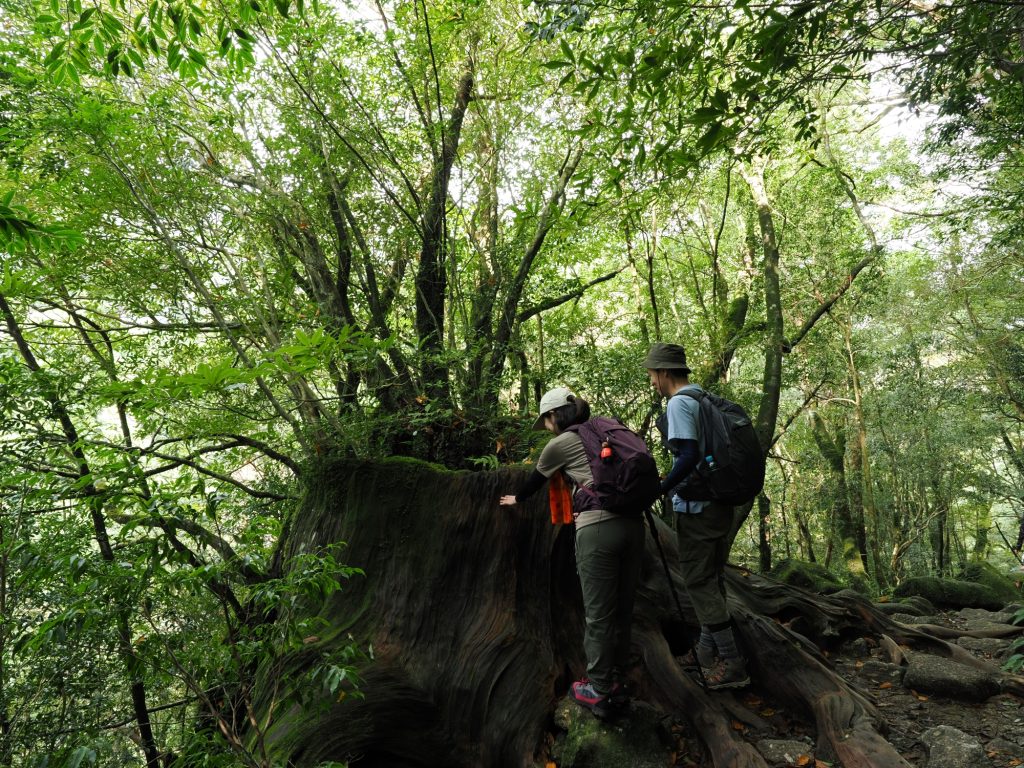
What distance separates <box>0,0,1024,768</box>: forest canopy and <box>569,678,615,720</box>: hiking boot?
1741mm

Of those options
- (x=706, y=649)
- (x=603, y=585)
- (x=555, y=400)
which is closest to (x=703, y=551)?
(x=706, y=649)

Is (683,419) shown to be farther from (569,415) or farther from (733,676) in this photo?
(733,676)

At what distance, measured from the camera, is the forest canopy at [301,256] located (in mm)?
3299

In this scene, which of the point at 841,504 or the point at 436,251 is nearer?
the point at 436,251

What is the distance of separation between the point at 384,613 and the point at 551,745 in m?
1.59

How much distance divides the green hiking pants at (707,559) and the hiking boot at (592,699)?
3.53 ft

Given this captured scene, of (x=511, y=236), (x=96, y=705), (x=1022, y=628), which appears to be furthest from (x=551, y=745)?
(x=511, y=236)

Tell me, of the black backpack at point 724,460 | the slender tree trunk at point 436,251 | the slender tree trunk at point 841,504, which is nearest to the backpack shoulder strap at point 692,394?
the black backpack at point 724,460

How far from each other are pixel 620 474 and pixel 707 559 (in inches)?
48.8

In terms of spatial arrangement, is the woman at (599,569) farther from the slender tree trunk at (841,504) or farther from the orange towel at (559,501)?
the slender tree trunk at (841,504)

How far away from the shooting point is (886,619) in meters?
6.43

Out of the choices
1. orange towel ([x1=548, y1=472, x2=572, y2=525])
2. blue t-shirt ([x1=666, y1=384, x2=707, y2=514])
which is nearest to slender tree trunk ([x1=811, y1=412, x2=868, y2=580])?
blue t-shirt ([x1=666, y1=384, x2=707, y2=514])

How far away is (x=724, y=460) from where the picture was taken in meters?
4.41

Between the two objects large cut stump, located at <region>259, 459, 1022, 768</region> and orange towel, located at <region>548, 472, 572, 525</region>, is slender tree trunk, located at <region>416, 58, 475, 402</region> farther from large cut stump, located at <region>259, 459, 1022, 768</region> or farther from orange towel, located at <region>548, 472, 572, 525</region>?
orange towel, located at <region>548, 472, 572, 525</region>
